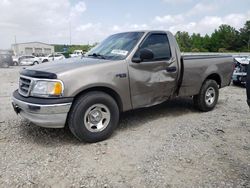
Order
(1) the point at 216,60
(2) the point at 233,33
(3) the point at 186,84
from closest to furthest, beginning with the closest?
1. (3) the point at 186,84
2. (1) the point at 216,60
3. (2) the point at 233,33

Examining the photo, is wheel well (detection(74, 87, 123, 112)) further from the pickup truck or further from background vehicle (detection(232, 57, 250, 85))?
background vehicle (detection(232, 57, 250, 85))

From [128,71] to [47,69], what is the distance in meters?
1.35

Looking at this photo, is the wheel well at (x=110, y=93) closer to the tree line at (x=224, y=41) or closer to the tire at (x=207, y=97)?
the tire at (x=207, y=97)

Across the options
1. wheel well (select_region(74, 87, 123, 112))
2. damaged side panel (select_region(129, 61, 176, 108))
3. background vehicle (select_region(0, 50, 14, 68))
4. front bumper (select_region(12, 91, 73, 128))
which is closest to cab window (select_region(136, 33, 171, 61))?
damaged side panel (select_region(129, 61, 176, 108))

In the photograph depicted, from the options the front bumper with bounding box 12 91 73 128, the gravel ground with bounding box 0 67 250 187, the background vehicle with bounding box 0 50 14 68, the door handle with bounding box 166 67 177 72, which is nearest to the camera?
the gravel ground with bounding box 0 67 250 187

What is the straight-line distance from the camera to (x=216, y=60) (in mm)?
6152

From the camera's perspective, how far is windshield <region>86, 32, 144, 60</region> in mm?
4750

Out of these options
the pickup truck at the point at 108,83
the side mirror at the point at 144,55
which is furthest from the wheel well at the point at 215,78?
the side mirror at the point at 144,55

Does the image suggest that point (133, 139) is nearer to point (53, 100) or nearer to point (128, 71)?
point (128, 71)

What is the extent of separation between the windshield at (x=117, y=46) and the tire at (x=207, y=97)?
2.03m

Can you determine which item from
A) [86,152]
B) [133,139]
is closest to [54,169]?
[86,152]

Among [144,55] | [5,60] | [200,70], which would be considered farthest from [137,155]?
[5,60]

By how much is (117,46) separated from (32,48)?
84.2 meters

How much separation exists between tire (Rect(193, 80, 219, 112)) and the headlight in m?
3.36
